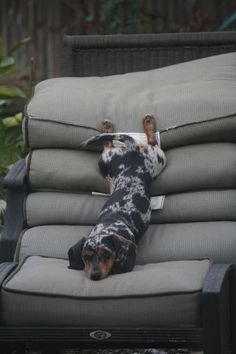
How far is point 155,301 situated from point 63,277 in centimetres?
36

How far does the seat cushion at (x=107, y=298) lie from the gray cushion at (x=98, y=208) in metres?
0.52

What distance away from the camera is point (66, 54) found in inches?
205

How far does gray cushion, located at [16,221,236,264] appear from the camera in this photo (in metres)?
3.97

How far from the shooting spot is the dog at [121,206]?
3.72 metres

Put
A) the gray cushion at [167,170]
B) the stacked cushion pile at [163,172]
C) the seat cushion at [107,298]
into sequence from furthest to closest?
1. the gray cushion at [167,170]
2. the stacked cushion pile at [163,172]
3. the seat cushion at [107,298]

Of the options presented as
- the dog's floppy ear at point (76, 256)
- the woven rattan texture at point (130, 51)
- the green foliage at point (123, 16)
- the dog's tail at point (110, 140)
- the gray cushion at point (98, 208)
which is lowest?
the dog's floppy ear at point (76, 256)

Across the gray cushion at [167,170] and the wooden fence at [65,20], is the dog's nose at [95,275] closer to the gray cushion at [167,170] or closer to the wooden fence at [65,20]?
the gray cushion at [167,170]

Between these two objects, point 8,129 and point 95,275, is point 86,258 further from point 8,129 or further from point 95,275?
point 8,129

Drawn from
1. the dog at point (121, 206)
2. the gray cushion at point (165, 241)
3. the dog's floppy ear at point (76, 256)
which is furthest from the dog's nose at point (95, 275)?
the gray cushion at point (165, 241)

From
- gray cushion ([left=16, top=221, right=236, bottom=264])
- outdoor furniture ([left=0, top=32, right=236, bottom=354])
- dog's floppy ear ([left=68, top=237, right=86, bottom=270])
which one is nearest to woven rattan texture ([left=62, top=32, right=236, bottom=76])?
outdoor furniture ([left=0, top=32, right=236, bottom=354])

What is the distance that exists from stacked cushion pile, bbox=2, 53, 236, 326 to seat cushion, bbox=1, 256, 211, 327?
0.28 metres

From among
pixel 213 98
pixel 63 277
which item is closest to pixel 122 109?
pixel 213 98

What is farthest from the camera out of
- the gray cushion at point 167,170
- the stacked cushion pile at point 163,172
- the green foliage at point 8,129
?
the green foliage at point 8,129

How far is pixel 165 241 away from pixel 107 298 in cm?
60
